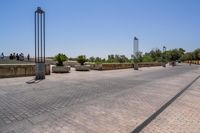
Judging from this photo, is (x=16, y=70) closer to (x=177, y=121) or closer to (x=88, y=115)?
(x=88, y=115)

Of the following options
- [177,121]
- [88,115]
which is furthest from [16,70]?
[177,121]

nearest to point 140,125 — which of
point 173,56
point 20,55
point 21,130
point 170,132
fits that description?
point 170,132

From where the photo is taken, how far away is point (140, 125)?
4742 millimetres

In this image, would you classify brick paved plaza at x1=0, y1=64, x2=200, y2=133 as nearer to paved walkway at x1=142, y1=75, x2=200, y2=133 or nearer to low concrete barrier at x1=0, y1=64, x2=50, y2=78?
paved walkway at x1=142, y1=75, x2=200, y2=133

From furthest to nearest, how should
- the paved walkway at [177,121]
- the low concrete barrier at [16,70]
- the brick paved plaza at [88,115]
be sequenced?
the low concrete barrier at [16,70], the paved walkway at [177,121], the brick paved plaza at [88,115]

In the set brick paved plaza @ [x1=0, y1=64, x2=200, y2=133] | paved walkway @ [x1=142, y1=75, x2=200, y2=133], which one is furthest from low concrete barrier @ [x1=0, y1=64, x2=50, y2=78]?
paved walkway @ [x1=142, y1=75, x2=200, y2=133]

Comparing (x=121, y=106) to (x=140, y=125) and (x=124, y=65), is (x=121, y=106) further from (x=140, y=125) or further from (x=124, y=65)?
(x=124, y=65)

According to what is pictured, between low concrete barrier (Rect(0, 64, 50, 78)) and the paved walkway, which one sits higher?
low concrete barrier (Rect(0, 64, 50, 78))

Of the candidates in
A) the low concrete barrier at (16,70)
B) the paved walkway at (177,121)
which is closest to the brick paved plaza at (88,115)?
the paved walkway at (177,121)

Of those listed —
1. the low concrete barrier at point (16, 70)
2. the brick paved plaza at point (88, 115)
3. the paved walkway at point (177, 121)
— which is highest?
the low concrete barrier at point (16, 70)

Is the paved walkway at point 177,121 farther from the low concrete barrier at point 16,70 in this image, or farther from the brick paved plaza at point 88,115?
the low concrete barrier at point 16,70

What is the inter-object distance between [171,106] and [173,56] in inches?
4290

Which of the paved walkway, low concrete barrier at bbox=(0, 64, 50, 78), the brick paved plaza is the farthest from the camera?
low concrete barrier at bbox=(0, 64, 50, 78)

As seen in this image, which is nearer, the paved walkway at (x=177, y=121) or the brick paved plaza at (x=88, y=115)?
the brick paved plaza at (x=88, y=115)
